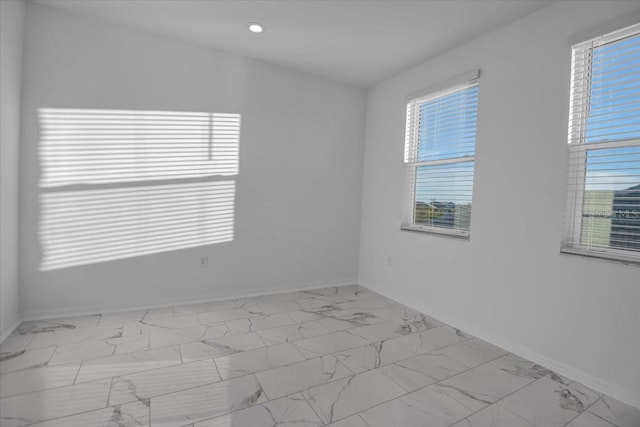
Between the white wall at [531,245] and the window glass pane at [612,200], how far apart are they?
15 centimetres

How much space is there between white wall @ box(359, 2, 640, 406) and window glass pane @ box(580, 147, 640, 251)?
0.15 meters

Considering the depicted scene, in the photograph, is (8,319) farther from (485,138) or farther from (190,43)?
(485,138)

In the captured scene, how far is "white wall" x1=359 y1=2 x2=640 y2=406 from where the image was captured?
196 centimetres

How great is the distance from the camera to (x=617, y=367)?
1.92 meters

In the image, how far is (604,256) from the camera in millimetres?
1996

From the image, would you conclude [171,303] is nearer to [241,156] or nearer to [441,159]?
[241,156]

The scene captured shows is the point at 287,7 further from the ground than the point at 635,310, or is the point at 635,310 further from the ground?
the point at 287,7

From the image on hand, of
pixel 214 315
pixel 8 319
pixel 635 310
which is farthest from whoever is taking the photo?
pixel 214 315

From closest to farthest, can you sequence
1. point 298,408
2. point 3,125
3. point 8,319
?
point 298,408 < point 3,125 < point 8,319

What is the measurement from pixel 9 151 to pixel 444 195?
3.66 metres

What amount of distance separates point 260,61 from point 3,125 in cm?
225

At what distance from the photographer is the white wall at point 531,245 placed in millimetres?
1965

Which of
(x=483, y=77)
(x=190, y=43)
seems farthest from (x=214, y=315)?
(x=483, y=77)

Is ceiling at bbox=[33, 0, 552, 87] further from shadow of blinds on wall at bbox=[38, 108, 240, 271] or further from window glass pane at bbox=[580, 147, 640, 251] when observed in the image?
window glass pane at bbox=[580, 147, 640, 251]
